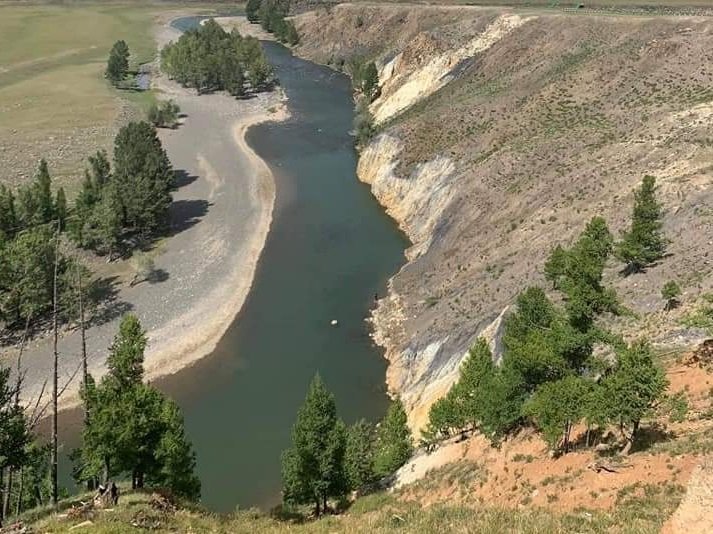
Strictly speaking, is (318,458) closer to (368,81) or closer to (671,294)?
(671,294)

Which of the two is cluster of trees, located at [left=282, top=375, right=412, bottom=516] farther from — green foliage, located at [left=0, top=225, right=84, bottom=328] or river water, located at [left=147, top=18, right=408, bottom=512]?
green foliage, located at [left=0, top=225, right=84, bottom=328]

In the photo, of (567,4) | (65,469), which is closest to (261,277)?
(65,469)

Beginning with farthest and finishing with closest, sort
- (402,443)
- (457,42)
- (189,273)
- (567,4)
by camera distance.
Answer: (567,4)
(457,42)
(189,273)
(402,443)

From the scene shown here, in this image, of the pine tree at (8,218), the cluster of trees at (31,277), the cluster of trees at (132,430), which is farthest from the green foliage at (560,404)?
the pine tree at (8,218)

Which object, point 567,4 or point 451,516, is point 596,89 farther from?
point 451,516

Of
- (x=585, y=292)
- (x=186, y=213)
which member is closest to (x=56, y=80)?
(x=186, y=213)

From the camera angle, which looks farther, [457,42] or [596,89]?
[457,42]
